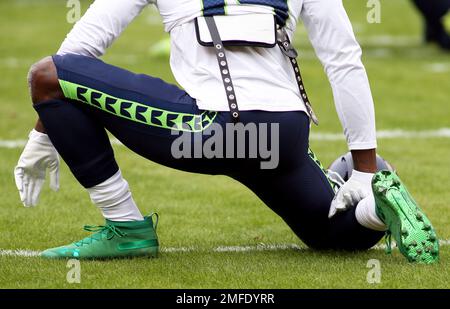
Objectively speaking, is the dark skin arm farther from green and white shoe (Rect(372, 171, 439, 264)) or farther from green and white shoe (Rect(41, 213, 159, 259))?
green and white shoe (Rect(41, 213, 159, 259))

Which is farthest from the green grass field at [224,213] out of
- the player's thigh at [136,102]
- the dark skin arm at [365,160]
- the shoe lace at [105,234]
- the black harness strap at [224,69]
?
the black harness strap at [224,69]

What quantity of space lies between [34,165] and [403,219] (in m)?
1.50

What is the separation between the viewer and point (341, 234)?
185 inches

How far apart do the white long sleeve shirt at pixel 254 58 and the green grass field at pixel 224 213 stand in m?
0.61

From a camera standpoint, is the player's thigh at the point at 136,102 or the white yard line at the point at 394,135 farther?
the white yard line at the point at 394,135

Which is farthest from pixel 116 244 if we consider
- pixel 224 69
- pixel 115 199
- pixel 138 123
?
pixel 224 69

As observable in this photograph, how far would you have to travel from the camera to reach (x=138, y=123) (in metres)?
4.33

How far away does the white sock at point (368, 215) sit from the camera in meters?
4.47

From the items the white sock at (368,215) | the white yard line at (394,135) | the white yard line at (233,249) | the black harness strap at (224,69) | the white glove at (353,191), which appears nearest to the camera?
the black harness strap at (224,69)

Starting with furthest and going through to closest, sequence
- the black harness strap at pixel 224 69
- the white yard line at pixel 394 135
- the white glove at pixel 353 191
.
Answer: the white yard line at pixel 394 135
the white glove at pixel 353 191
the black harness strap at pixel 224 69

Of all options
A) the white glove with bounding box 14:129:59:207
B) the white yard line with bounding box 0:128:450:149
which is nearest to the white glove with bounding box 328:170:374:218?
the white glove with bounding box 14:129:59:207

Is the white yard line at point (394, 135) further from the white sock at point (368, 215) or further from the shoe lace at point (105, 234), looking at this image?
the white sock at point (368, 215)

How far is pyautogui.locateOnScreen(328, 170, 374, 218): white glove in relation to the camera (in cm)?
457
